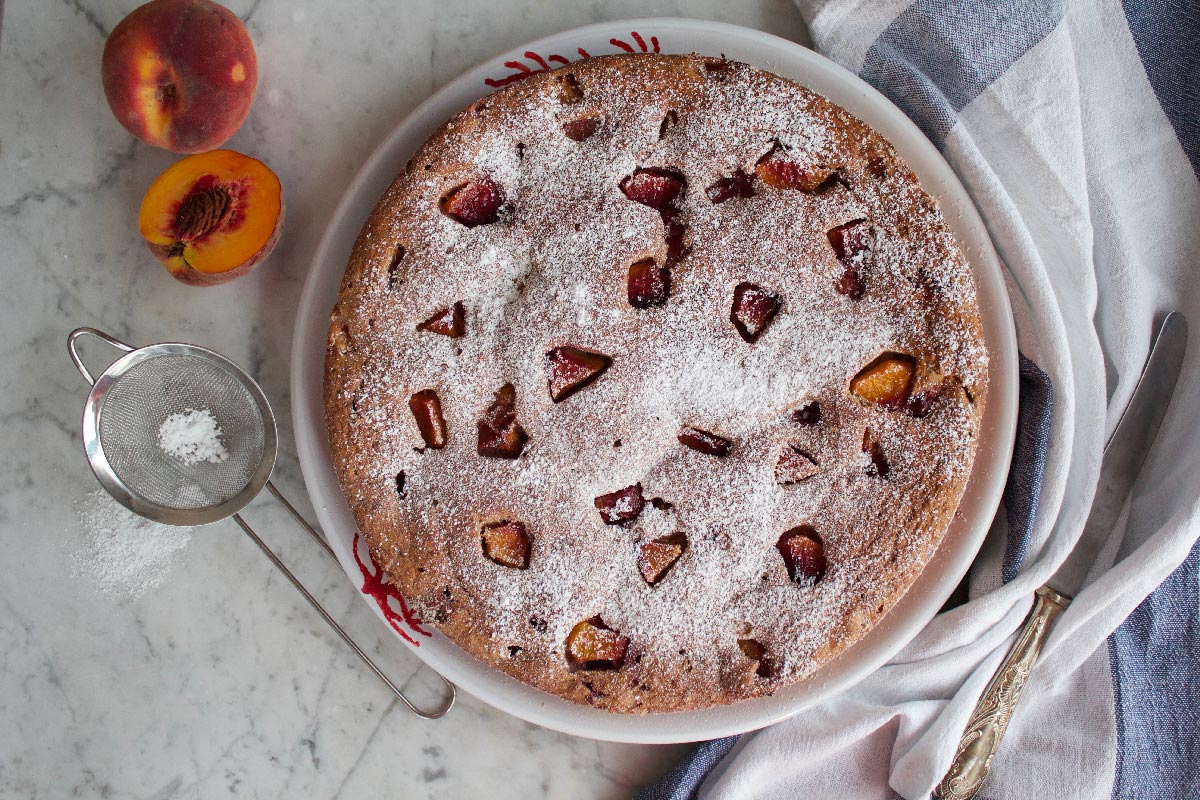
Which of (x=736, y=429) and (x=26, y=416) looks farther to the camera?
(x=26, y=416)

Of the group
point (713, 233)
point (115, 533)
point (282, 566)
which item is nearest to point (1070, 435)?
point (713, 233)

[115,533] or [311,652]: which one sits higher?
[115,533]

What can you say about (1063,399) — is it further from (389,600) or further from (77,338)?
(77,338)

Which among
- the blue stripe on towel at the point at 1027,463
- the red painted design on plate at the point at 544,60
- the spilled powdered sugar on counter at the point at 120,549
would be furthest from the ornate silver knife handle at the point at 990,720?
the spilled powdered sugar on counter at the point at 120,549

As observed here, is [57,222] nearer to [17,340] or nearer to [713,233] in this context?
[17,340]

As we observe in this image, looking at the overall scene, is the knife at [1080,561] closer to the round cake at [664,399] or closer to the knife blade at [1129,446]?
the knife blade at [1129,446]

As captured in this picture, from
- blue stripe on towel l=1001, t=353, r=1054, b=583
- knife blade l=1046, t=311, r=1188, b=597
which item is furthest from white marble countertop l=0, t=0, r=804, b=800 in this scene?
knife blade l=1046, t=311, r=1188, b=597
